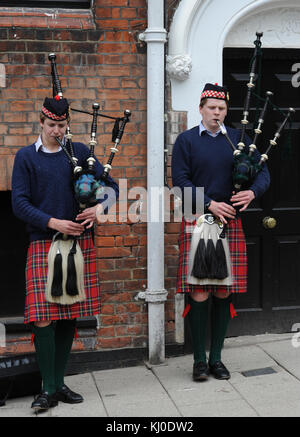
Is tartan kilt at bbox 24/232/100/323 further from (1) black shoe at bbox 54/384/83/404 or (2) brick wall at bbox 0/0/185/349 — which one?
(2) brick wall at bbox 0/0/185/349

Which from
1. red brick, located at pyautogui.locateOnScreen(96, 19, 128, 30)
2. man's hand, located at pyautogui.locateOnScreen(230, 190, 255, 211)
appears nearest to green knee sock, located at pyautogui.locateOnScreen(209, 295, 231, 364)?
man's hand, located at pyautogui.locateOnScreen(230, 190, 255, 211)

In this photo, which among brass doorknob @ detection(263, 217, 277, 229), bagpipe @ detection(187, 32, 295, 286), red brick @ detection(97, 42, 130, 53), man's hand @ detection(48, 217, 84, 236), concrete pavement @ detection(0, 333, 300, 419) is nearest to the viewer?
man's hand @ detection(48, 217, 84, 236)

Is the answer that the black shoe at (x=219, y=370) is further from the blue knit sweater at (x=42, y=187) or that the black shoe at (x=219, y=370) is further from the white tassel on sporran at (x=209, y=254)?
the blue knit sweater at (x=42, y=187)

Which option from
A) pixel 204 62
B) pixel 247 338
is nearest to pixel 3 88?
pixel 204 62

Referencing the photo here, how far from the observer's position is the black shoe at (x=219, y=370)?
16.3ft

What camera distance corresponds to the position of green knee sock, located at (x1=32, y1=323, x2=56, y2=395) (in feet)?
14.6

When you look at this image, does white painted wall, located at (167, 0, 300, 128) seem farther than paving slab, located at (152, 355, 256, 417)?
Yes

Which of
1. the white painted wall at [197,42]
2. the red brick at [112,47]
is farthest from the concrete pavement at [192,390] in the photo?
the red brick at [112,47]

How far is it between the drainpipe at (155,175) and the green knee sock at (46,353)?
1.12m

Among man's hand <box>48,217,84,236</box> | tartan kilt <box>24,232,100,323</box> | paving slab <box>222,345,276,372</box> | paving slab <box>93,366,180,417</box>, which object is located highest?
man's hand <box>48,217,84,236</box>

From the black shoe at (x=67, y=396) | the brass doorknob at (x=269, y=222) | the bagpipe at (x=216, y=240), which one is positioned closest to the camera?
the black shoe at (x=67, y=396)

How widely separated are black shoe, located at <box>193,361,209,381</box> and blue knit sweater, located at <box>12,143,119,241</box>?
4.76 feet

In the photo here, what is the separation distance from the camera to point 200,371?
489 cm

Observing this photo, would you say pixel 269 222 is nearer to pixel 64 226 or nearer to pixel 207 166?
pixel 207 166
